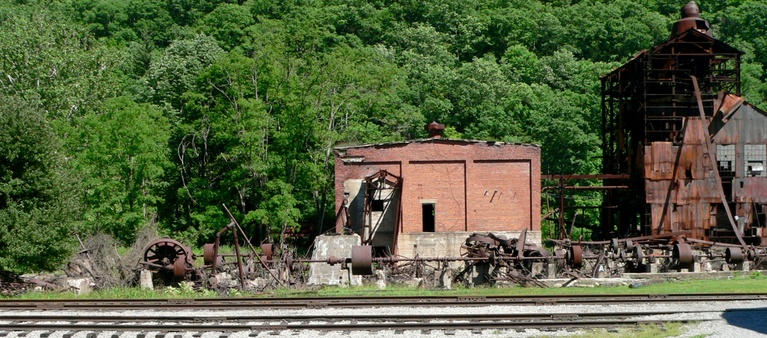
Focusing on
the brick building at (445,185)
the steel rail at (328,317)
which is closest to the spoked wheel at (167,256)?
the steel rail at (328,317)

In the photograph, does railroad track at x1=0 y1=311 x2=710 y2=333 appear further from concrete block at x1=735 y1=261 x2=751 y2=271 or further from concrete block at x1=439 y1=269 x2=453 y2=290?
concrete block at x1=735 y1=261 x2=751 y2=271

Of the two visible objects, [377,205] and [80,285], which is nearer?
[80,285]

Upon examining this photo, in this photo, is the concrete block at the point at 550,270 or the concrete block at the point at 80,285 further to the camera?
the concrete block at the point at 550,270

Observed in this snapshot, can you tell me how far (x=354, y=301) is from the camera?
71.6 ft

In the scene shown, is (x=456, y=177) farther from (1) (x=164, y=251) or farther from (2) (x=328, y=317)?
(2) (x=328, y=317)

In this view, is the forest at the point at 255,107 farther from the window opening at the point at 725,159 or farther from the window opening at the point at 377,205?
the window opening at the point at 725,159

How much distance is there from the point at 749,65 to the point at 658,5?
18100 millimetres

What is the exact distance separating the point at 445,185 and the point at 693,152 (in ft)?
38.6

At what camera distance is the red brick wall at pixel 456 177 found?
41969 mm

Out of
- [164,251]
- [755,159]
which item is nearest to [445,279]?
[164,251]

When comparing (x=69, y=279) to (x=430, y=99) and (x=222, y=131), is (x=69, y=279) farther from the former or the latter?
(x=430, y=99)

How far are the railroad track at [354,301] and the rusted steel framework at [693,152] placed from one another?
2089cm

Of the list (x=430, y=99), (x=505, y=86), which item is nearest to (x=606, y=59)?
(x=505, y=86)

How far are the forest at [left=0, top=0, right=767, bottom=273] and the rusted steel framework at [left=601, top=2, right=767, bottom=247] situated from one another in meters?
10.3
